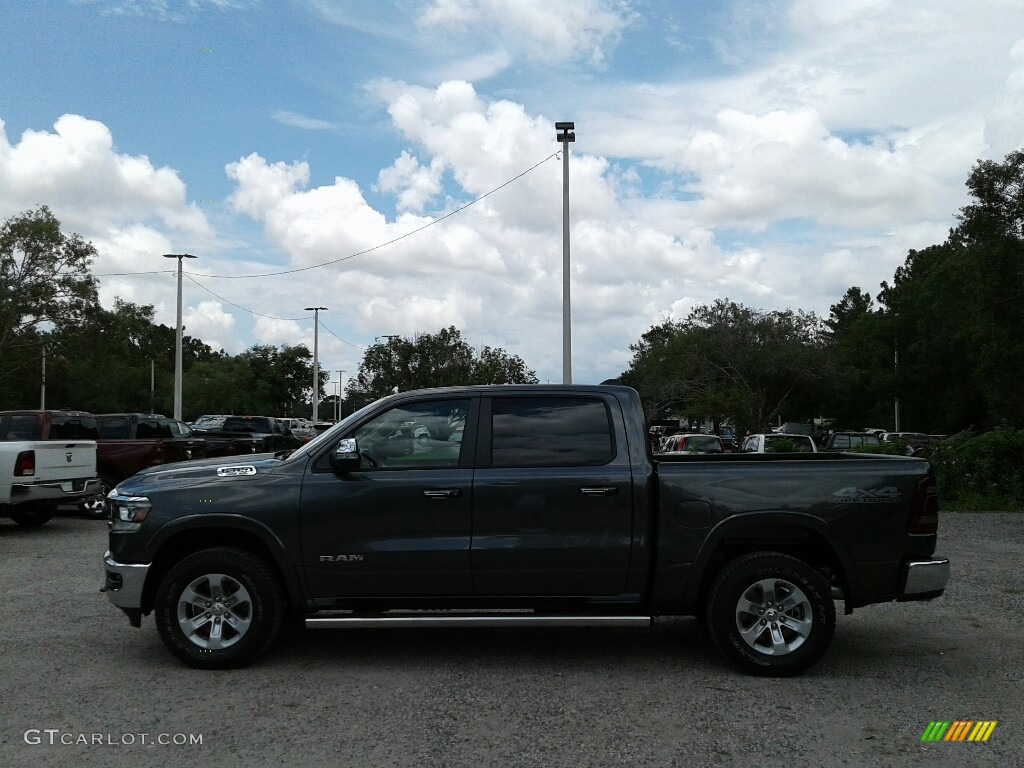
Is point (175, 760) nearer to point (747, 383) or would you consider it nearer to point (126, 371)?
point (747, 383)

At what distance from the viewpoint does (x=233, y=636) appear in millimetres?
6184

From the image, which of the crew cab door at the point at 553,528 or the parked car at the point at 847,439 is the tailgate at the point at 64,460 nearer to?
the crew cab door at the point at 553,528

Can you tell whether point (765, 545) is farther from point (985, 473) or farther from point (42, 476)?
point (985, 473)

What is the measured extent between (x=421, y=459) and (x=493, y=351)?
50.6 meters

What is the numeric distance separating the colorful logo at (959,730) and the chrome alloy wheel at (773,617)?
1.02 metres

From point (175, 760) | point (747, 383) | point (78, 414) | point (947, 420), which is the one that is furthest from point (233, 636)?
point (947, 420)

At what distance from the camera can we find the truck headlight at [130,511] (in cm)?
621

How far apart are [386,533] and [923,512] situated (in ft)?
11.4

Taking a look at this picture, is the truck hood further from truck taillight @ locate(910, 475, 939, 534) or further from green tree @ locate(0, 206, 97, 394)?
green tree @ locate(0, 206, 97, 394)

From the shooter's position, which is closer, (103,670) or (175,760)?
(175,760)

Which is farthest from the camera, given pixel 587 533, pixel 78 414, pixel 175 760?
pixel 78 414

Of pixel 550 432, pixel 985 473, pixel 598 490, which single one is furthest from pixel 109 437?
pixel 985 473

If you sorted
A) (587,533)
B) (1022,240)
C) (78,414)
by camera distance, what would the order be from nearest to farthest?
1. (587,533)
2. (78,414)
3. (1022,240)

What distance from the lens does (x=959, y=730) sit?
16.7 feet
